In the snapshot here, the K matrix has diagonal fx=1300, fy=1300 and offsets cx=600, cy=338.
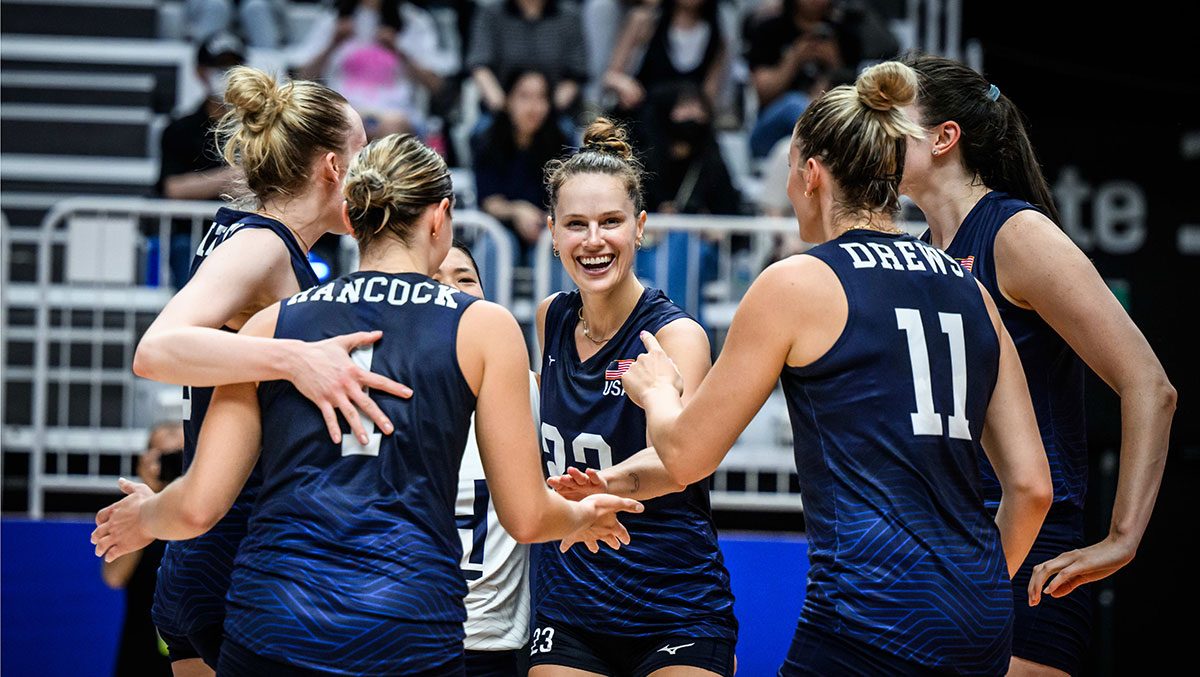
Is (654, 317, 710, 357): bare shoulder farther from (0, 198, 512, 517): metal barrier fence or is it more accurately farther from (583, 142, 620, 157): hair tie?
(0, 198, 512, 517): metal barrier fence

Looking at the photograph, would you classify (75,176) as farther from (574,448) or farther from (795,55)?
(574,448)

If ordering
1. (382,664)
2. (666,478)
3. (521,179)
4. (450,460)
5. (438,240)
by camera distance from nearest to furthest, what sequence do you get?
(382,664), (450,460), (438,240), (666,478), (521,179)

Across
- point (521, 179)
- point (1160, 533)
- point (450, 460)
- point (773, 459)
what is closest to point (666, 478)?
point (450, 460)

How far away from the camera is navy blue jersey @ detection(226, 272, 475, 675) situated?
220cm

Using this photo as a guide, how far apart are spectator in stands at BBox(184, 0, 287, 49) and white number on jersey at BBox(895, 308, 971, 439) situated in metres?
7.30

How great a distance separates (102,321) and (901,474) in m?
4.76

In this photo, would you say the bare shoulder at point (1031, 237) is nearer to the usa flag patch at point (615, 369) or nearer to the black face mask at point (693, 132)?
the usa flag patch at point (615, 369)

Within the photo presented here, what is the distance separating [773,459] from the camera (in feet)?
20.0

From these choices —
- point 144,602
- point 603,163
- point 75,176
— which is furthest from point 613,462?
point 75,176

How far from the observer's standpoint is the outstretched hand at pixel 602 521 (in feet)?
8.64

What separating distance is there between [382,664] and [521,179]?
17.5ft

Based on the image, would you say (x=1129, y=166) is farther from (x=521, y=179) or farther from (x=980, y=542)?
(x=980, y=542)

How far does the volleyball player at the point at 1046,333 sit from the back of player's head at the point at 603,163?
2.34 feet

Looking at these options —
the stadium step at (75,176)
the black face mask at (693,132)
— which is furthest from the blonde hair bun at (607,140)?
the stadium step at (75,176)
